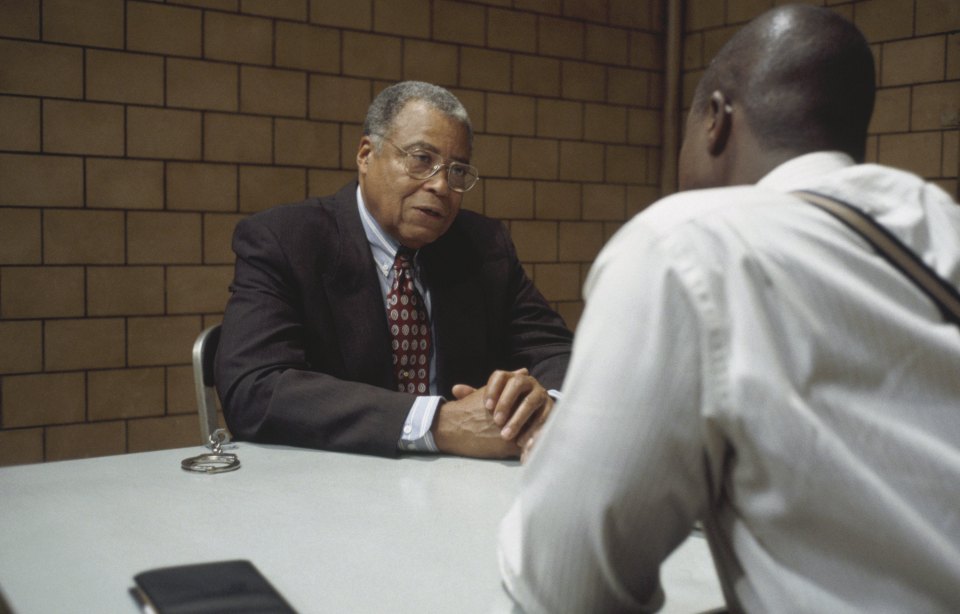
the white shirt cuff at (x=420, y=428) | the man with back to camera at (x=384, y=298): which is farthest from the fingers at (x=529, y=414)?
the white shirt cuff at (x=420, y=428)

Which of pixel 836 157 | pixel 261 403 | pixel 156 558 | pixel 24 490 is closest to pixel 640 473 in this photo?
pixel 836 157

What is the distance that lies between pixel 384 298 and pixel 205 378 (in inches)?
18.1

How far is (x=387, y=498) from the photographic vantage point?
4.11 feet

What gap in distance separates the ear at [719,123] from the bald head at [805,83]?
2cm

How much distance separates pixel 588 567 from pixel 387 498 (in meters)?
0.61

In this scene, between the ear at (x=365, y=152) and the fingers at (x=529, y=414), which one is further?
the ear at (x=365, y=152)

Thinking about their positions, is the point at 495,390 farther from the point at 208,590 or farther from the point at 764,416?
the point at 764,416

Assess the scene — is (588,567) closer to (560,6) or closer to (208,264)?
(208,264)

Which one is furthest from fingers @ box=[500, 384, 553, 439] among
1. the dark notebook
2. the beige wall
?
the beige wall

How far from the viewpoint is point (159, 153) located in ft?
10.2

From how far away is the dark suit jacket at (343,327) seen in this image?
5.22ft

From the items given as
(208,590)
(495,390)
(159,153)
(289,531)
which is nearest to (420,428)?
(495,390)

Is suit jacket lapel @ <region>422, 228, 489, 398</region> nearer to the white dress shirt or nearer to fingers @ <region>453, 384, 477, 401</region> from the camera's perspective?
fingers @ <region>453, 384, 477, 401</region>

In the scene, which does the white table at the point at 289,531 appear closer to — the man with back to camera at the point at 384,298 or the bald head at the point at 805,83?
the man with back to camera at the point at 384,298
